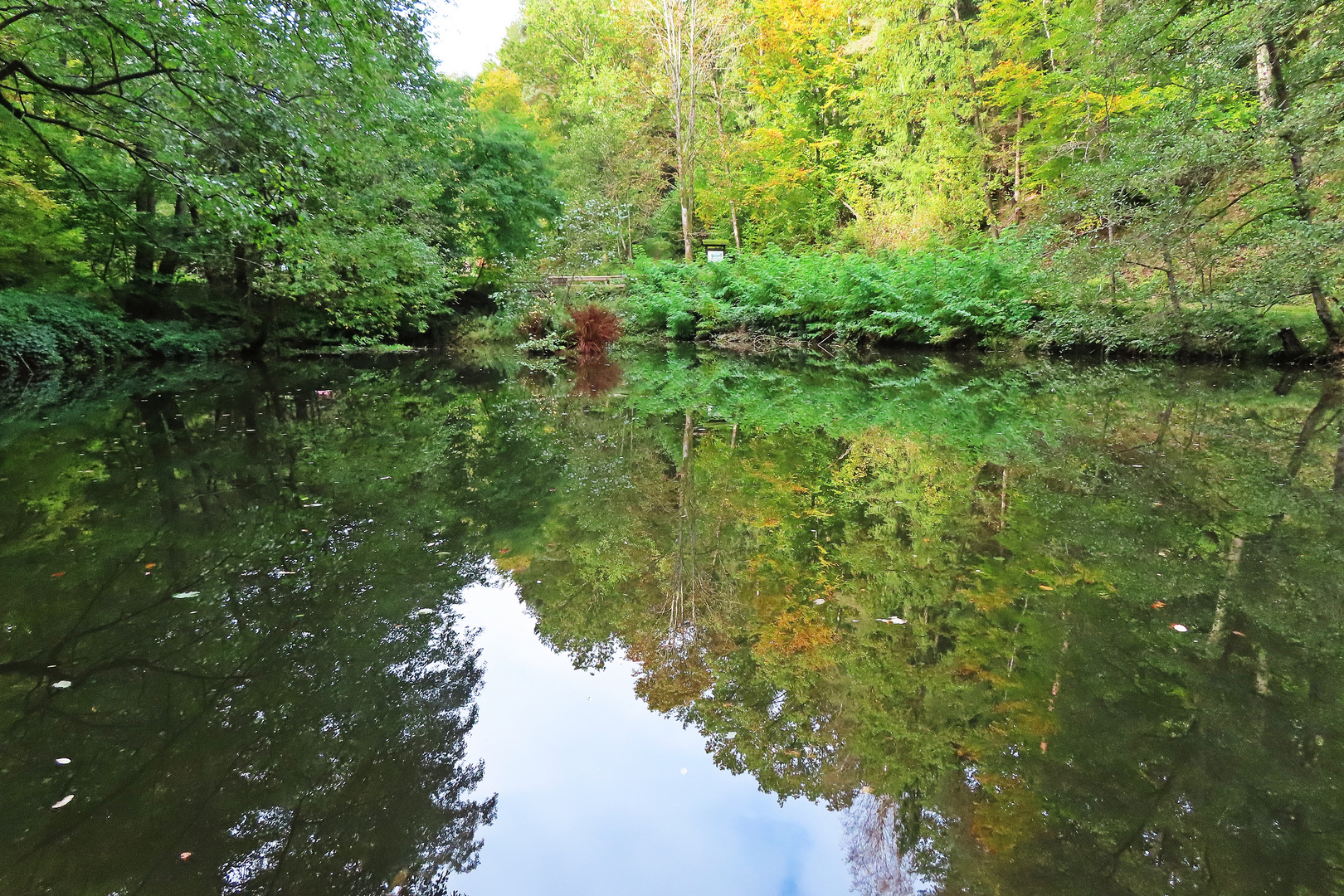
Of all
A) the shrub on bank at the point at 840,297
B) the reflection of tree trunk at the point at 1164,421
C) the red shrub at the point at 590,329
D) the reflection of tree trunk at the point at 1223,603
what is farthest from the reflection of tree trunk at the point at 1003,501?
the red shrub at the point at 590,329

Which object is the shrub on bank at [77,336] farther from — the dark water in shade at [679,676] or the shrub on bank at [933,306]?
the shrub on bank at [933,306]

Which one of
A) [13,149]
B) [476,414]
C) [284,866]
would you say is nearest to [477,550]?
[284,866]

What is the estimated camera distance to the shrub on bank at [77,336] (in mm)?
13266

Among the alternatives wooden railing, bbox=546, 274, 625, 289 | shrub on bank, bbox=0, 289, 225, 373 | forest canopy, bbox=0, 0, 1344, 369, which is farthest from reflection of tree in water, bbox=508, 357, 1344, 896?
shrub on bank, bbox=0, 289, 225, 373

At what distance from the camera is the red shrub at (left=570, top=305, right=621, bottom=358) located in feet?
61.1

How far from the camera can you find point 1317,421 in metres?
7.26

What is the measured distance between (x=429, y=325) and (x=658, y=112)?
1412 centimetres

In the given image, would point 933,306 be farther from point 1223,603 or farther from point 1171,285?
point 1223,603

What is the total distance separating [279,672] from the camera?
272 centimetres

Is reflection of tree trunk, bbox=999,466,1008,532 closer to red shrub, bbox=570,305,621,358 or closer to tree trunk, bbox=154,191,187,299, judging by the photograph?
red shrub, bbox=570,305,621,358

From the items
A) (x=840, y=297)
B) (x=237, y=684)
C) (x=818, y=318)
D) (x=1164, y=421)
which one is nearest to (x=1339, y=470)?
(x=1164, y=421)

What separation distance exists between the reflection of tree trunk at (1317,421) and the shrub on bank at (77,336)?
19866mm

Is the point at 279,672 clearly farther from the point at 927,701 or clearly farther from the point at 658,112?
the point at 658,112

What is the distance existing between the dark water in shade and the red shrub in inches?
509
